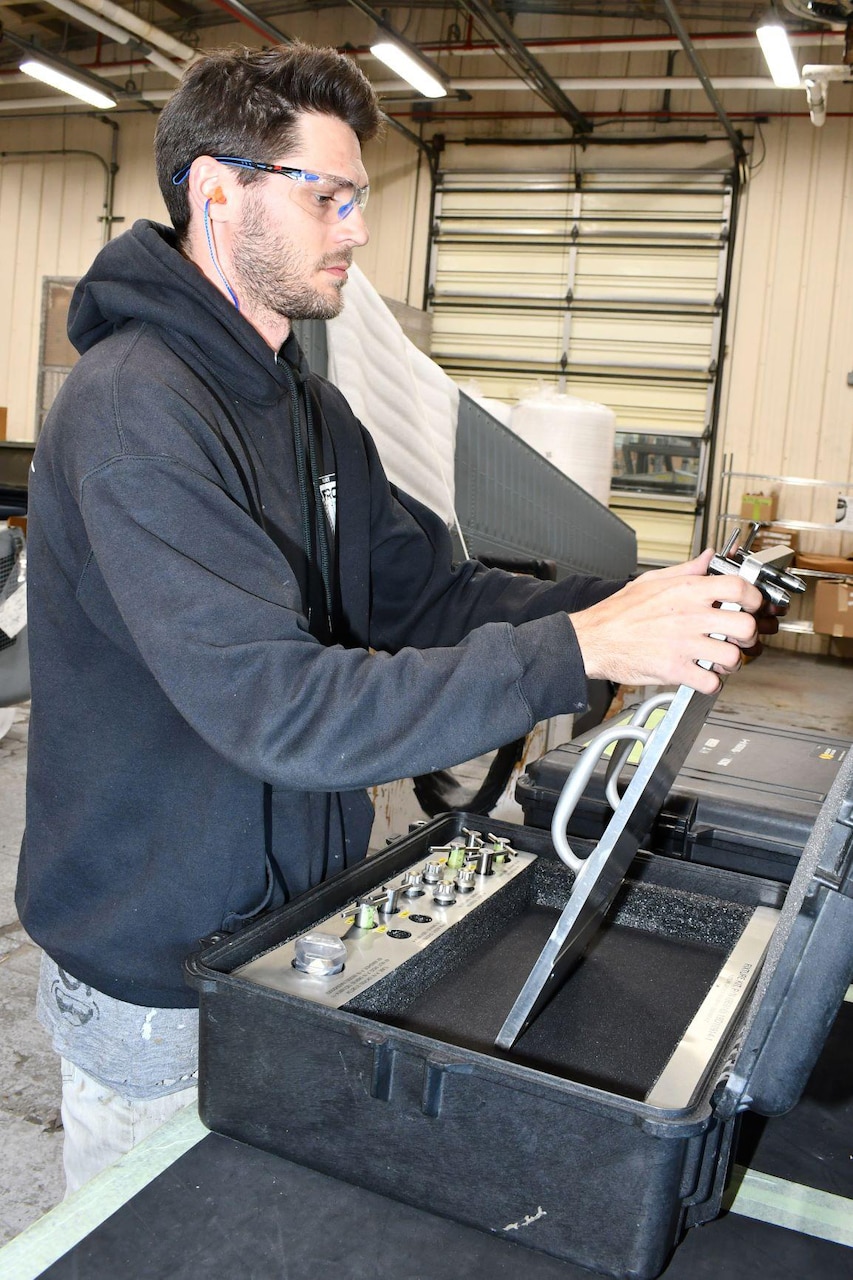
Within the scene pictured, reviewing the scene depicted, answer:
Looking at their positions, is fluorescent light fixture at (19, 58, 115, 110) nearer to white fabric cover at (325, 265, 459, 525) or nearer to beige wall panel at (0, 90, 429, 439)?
beige wall panel at (0, 90, 429, 439)

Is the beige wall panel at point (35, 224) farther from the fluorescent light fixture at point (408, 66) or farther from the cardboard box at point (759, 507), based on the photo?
the cardboard box at point (759, 507)

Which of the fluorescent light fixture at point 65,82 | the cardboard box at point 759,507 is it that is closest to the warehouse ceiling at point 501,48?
the fluorescent light fixture at point 65,82

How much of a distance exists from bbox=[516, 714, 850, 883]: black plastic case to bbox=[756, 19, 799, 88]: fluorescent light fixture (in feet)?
16.6

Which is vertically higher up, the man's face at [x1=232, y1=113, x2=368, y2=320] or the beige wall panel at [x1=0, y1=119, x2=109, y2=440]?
the beige wall panel at [x1=0, y1=119, x2=109, y2=440]

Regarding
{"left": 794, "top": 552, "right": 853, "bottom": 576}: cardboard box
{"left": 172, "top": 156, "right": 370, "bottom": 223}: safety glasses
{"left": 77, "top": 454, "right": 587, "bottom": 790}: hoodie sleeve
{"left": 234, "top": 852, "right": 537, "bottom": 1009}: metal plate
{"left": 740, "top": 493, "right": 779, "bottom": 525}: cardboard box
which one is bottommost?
{"left": 234, "top": 852, "right": 537, "bottom": 1009}: metal plate

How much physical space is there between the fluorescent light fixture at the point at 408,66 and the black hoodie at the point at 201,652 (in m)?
5.78

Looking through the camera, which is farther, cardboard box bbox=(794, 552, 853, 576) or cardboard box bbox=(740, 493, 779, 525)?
cardboard box bbox=(740, 493, 779, 525)

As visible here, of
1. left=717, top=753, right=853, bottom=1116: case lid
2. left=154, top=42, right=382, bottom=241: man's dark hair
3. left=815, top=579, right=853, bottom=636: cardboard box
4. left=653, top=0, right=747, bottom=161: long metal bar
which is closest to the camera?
left=717, top=753, right=853, bottom=1116: case lid

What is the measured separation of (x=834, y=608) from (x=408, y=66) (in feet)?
13.4

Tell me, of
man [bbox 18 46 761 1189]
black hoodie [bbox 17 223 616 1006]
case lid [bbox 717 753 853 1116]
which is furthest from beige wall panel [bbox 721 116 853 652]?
case lid [bbox 717 753 853 1116]

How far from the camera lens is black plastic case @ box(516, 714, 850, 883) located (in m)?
1.29

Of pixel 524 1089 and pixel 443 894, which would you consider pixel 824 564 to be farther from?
pixel 524 1089

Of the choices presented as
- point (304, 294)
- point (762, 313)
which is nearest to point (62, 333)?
point (762, 313)

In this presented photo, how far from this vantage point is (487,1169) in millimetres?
629
